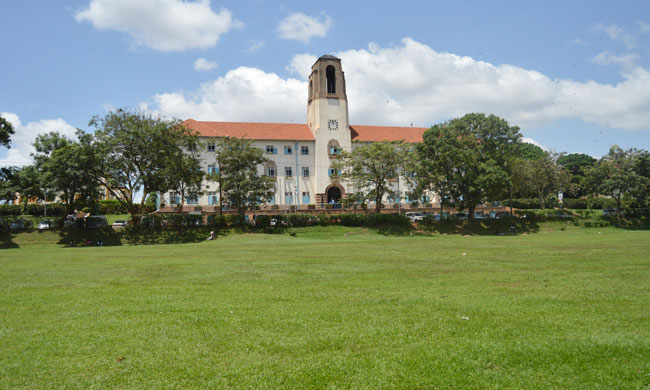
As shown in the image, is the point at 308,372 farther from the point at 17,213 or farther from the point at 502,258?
the point at 17,213

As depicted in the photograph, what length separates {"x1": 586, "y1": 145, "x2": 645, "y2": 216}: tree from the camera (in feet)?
175

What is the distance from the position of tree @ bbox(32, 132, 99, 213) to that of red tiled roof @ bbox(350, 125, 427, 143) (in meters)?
41.4

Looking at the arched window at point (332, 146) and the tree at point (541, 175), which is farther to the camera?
the arched window at point (332, 146)

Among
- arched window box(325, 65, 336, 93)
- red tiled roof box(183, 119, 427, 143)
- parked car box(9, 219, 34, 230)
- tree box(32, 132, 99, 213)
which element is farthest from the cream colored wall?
parked car box(9, 219, 34, 230)

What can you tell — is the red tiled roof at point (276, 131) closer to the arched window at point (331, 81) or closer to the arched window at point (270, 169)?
the arched window at point (270, 169)

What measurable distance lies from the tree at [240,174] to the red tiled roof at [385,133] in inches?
1047

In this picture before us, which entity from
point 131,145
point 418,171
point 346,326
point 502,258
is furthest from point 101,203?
point 346,326

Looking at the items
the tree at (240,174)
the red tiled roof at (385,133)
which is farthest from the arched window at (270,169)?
the tree at (240,174)

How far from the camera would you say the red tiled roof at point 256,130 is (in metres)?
65.6

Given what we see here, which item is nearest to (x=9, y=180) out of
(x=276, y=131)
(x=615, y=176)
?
(x=276, y=131)

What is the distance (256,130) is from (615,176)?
49.2 metres

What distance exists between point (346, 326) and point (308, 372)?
195 cm

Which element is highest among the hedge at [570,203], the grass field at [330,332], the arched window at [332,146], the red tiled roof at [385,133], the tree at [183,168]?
the red tiled roof at [385,133]

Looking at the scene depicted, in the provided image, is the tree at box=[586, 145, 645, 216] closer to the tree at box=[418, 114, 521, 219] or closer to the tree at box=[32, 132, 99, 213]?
the tree at box=[418, 114, 521, 219]
